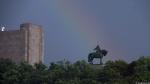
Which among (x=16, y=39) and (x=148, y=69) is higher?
(x=16, y=39)

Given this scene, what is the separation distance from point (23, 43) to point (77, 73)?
2225 centimetres

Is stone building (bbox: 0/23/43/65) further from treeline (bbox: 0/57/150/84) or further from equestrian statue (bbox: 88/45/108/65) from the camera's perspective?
treeline (bbox: 0/57/150/84)

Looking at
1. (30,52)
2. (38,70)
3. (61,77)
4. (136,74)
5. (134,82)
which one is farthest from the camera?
(30,52)

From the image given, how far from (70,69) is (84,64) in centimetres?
165

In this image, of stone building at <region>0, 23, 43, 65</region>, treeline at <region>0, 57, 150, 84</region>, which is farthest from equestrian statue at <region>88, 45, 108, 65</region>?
stone building at <region>0, 23, 43, 65</region>

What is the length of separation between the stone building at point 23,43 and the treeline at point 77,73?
15.3 meters

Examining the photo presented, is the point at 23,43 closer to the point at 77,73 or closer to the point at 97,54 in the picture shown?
the point at 97,54

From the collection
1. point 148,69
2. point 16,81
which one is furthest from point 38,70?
point 148,69

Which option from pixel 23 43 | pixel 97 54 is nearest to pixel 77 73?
pixel 97 54

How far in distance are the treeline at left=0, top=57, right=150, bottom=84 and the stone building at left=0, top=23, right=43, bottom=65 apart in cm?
1531

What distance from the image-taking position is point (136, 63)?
197 ft

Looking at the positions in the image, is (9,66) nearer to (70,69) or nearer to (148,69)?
(70,69)

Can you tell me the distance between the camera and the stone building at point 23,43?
8081 cm

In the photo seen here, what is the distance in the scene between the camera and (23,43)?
80.9 m
